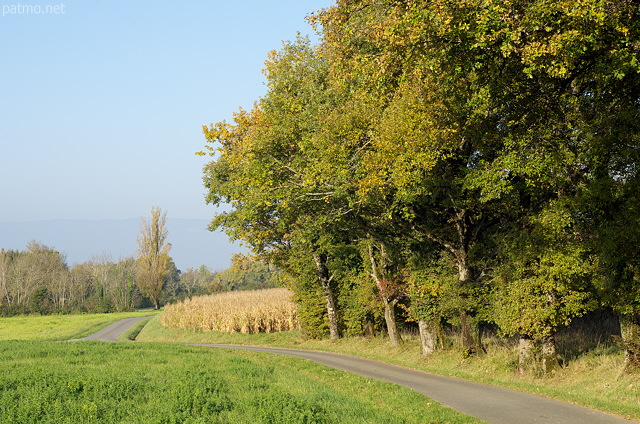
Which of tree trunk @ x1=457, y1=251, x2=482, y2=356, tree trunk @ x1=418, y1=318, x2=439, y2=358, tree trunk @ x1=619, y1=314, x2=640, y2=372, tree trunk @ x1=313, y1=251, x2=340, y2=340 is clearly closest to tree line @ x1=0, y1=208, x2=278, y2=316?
tree trunk @ x1=313, y1=251, x2=340, y2=340

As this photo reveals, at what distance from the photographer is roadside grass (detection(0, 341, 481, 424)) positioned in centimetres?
1238

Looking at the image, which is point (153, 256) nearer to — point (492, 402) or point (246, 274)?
point (246, 274)

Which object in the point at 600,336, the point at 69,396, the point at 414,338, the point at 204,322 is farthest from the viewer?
the point at 204,322

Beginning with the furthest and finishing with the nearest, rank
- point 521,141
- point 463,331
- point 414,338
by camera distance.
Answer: point 414,338 → point 463,331 → point 521,141

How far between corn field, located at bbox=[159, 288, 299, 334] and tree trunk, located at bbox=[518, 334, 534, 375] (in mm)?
22403

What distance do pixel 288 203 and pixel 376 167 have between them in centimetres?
815

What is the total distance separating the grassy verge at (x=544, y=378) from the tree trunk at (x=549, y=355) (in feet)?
0.92

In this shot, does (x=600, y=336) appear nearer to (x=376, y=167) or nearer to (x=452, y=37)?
(x=376, y=167)

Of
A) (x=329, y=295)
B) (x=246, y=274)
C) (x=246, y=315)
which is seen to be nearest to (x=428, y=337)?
(x=329, y=295)

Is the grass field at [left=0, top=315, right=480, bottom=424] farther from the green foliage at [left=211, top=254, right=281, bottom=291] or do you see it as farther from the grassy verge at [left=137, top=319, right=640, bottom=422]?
the green foliage at [left=211, top=254, right=281, bottom=291]

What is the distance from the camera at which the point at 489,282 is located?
20.3m

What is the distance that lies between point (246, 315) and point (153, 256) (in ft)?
193

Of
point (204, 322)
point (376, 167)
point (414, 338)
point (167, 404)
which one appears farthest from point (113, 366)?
point (204, 322)

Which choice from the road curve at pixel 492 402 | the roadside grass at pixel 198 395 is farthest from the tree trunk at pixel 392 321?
the roadside grass at pixel 198 395
